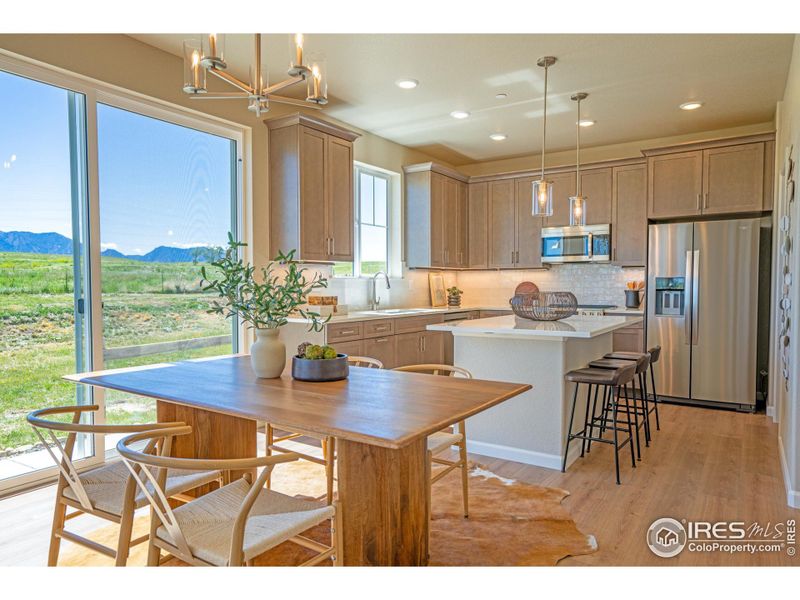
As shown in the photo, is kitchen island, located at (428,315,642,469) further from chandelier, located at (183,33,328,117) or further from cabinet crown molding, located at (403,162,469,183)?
cabinet crown molding, located at (403,162,469,183)

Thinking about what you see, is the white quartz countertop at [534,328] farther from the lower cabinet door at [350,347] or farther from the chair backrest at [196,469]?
the chair backrest at [196,469]

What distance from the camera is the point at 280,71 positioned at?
4012 mm

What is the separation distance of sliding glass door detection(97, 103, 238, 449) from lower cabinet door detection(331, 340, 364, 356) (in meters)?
0.87

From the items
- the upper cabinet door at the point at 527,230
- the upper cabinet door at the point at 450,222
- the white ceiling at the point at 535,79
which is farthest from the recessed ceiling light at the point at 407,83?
the upper cabinet door at the point at 527,230

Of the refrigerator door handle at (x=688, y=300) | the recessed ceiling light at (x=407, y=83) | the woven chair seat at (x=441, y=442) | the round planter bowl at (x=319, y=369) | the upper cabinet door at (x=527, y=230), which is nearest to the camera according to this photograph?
the round planter bowl at (x=319, y=369)

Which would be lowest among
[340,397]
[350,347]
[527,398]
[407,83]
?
[527,398]

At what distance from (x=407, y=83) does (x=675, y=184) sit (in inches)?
117

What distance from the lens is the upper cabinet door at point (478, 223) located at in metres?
6.64

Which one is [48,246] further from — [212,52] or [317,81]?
[317,81]

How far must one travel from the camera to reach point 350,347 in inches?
174

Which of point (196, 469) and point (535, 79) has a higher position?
point (535, 79)

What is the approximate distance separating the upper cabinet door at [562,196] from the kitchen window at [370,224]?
193 centimetres

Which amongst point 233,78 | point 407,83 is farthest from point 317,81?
point 407,83
